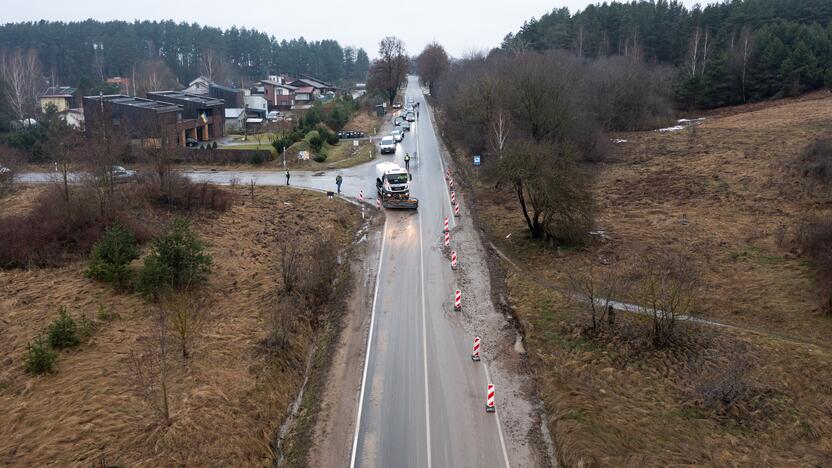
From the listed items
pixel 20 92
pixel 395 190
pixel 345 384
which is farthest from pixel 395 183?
pixel 20 92

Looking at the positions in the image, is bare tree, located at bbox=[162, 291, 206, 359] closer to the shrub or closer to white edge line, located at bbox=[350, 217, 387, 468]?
the shrub

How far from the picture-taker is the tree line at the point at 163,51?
128 m

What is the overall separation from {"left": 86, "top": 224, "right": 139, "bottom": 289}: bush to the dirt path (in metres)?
8.21

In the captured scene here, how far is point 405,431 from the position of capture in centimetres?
1426

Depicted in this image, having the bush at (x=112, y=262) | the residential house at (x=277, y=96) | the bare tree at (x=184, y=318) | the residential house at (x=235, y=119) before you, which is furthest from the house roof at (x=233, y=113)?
the bare tree at (x=184, y=318)

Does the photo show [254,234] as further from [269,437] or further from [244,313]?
[269,437]

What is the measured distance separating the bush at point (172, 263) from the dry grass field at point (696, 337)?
12.0 m

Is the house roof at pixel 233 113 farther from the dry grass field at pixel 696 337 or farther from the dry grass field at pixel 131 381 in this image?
the dry grass field at pixel 131 381

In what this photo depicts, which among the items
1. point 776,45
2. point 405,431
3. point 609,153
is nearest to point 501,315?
point 405,431

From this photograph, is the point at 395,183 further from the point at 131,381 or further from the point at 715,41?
the point at 715,41

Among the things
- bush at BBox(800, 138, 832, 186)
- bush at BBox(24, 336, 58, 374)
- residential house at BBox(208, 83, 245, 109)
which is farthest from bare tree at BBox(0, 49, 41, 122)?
bush at BBox(800, 138, 832, 186)

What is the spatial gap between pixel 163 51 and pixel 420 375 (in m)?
159

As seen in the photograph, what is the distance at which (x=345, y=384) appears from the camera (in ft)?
53.8

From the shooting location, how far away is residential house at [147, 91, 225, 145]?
60312 millimetres
